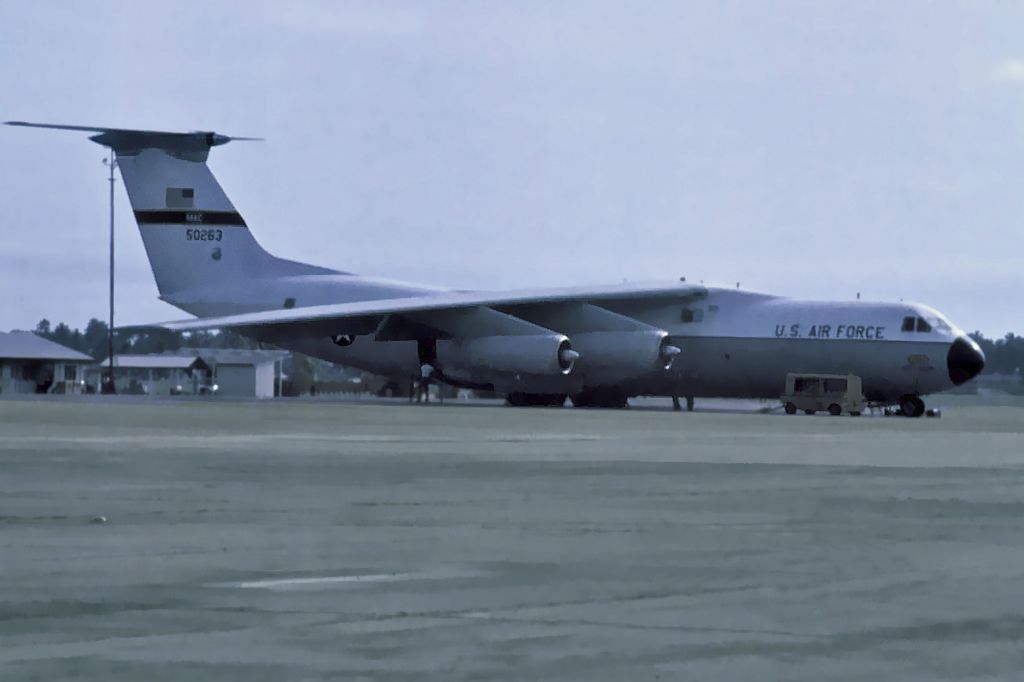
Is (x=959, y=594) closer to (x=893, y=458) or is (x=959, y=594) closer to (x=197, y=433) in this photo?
(x=893, y=458)

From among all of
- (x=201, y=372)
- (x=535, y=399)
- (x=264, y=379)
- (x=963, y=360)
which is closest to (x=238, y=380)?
(x=264, y=379)

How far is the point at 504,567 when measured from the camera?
Answer: 8.20 m

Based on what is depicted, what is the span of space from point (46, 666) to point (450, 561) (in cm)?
323

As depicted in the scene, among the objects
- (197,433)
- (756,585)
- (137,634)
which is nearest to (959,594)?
(756,585)

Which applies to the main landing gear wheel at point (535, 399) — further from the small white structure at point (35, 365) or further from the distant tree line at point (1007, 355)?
the distant tree line at point (1007, 355)

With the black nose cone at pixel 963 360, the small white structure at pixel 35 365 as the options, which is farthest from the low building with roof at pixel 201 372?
the black nose cone at pixel 963 360

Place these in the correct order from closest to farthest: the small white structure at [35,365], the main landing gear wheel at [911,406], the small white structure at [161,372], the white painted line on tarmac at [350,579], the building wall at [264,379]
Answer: the white painted line on tarmac at [350,579]
the main landing gear wheel at [911,406]
the building wall at [264,379]
the small white structure at [35,365]
the small white structure at [161,372]

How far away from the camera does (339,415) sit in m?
32.1

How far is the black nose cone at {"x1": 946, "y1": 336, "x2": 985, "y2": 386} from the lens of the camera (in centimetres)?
4116

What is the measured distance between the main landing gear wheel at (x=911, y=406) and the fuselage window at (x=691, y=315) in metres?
5.67

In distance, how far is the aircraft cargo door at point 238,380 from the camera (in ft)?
239

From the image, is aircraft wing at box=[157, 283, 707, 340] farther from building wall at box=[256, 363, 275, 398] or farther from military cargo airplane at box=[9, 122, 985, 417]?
building wall at box=[256, 363, 275, 398]

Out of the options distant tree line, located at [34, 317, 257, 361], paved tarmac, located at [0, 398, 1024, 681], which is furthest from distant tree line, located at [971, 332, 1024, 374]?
paved tarmac, located at [0, 398, 1024, 681]

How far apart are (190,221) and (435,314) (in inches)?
337
